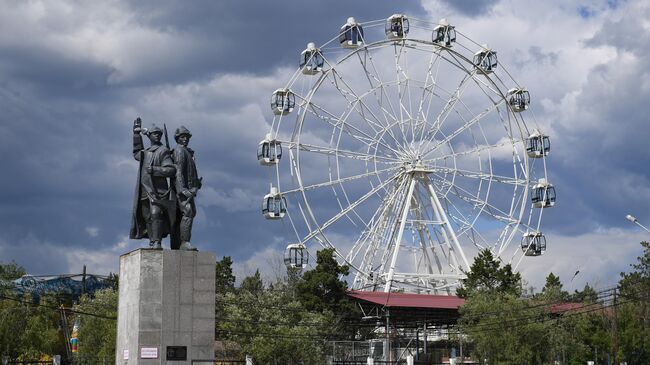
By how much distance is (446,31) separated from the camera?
228ft

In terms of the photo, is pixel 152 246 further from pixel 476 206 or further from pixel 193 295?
pixel 476 206

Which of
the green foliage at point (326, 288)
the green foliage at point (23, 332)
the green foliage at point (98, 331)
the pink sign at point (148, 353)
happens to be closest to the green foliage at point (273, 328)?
the green foliage at point (326, 288)

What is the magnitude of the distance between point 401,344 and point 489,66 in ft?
72.2

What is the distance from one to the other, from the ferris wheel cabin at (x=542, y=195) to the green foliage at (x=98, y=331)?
3088 centimetres

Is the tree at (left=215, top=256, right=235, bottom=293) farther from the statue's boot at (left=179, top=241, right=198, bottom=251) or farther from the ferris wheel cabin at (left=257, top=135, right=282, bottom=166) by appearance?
the statue's boot at (left=179, top=241, right=198, bottom=251)

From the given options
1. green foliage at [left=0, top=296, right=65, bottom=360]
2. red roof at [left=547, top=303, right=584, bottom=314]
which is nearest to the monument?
green foliage at [left=0, top=296, right=65, bottom=360]

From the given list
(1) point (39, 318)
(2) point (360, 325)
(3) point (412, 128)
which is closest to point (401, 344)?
(2) point (360, 325)

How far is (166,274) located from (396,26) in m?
46.1

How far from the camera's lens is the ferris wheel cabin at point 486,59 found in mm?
70688

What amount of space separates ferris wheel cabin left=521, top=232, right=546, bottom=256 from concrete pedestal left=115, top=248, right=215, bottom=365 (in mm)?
48868

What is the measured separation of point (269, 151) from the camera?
64.5 metres

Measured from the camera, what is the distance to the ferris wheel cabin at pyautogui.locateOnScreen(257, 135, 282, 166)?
6444cm

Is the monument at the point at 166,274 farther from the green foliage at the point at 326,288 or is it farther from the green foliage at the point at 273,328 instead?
the green foliage at the point at 326,288

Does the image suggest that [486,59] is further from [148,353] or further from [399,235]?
[148,353]
